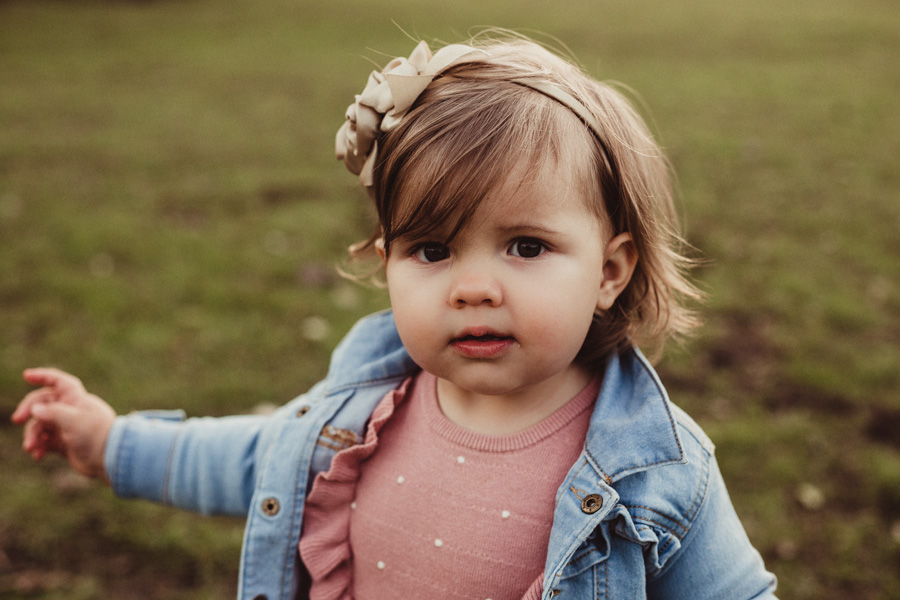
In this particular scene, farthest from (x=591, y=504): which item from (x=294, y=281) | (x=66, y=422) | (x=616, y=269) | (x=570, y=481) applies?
(x=294, y=281)

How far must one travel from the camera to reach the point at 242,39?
1255cm

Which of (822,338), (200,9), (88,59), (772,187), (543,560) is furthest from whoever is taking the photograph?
(200,9)

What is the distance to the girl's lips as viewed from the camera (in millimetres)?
1320

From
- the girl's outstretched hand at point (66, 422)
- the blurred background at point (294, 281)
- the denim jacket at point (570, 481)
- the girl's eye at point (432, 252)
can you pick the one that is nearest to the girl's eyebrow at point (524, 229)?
the girl's eye at point (432, 252)

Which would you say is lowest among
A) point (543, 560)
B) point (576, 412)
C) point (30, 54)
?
point (30, 54)

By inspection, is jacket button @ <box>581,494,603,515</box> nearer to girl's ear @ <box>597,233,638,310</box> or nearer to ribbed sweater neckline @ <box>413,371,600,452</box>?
ribbed sweater neckline @ <box>413,371,600,452</box>

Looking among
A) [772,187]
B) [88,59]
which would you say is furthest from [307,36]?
[772,187]

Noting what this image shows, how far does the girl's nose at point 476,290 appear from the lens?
50.4 inches

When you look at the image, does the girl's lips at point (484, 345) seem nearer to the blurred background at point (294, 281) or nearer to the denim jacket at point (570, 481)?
the denim jacket at point (570, 481)

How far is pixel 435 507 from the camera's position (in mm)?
1484

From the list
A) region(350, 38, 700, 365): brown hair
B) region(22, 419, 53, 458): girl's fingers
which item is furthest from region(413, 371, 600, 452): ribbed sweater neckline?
region(22, 419, 53, 458): girl's fingers

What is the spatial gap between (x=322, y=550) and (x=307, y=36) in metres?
12.6

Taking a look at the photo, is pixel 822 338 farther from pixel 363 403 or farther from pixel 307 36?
pixel 307 36

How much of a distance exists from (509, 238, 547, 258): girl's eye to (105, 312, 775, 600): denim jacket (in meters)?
0.36
